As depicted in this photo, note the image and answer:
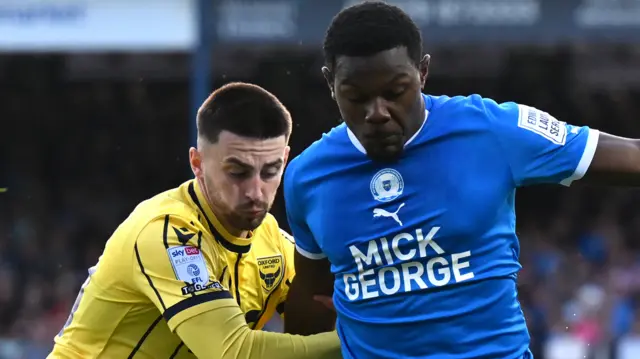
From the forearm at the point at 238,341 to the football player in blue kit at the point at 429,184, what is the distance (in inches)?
15.6

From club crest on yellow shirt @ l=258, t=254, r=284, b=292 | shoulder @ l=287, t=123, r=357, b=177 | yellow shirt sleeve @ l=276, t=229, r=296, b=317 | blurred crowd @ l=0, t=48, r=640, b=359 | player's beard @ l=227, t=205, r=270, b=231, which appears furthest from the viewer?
blurred crowd @ l=0, t=48, r=640, b=359

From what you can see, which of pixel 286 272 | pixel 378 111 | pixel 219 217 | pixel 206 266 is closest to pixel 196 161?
pixel 219 217

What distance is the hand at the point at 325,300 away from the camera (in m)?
3.89

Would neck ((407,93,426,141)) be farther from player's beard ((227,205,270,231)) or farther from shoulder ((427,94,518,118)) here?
player's beard ((227,205,270,231))

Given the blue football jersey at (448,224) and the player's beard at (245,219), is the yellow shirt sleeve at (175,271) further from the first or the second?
the blue football jersey at (448,224)

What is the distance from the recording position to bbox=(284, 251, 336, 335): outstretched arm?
3832 millimetres

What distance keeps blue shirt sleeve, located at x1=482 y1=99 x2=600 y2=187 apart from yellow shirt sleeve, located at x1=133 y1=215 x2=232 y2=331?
1117 millimetres

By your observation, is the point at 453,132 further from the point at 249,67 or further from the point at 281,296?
the point at 249,67

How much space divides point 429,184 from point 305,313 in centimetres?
94

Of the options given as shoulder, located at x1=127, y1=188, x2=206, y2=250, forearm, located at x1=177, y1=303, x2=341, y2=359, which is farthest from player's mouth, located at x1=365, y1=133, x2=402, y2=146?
shoulder, located at x1=127, y1=188, x2=206, y2=250

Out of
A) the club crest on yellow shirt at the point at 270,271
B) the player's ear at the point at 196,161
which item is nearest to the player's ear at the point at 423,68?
the player's ear at the point at 196,161

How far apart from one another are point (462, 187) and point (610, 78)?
10.7 meters

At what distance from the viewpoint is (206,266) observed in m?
3.83

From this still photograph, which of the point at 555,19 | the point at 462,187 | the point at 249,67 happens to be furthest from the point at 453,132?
the point at 249,67
